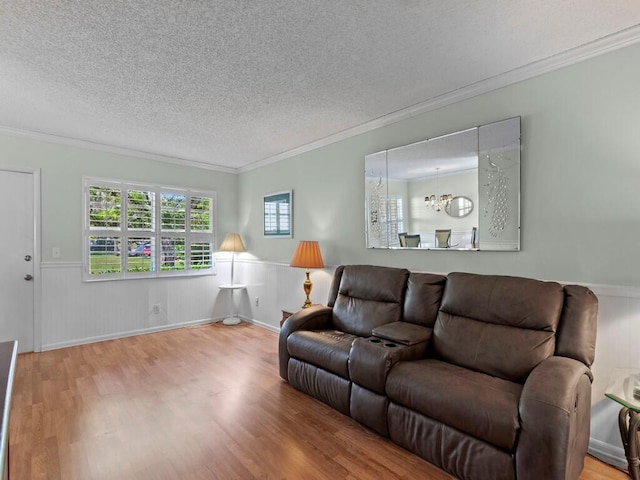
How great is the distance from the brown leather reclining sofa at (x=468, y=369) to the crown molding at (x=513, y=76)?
4.86ft

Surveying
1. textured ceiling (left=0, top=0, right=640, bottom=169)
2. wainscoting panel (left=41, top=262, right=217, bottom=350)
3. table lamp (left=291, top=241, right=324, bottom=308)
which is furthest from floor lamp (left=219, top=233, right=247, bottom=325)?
textured ceiling (left=0, top=0, right=640, bottom=169)

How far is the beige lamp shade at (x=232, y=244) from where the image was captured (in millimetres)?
5135

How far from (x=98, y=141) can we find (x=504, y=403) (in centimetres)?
489

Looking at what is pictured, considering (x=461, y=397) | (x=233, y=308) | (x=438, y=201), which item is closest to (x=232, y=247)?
(x=233, y=308)

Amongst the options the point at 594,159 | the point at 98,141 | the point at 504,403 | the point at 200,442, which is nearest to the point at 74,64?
the point at 98,141

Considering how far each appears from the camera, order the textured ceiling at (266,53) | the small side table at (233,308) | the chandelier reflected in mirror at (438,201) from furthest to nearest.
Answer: the small side table at (233,308) < the chandelier reflected in mirror at (438,201) < the textured ceiling at (266,53)

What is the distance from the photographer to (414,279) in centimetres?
278

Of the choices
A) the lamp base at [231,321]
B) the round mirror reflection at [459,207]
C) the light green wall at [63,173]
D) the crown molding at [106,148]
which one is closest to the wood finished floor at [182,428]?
the light green wall at [63,173]

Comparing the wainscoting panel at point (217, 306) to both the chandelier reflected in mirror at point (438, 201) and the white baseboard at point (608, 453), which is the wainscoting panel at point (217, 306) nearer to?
the white baseboard at point (608, 453)

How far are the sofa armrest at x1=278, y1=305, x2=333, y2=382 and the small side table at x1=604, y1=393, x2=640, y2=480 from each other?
2.04 meters

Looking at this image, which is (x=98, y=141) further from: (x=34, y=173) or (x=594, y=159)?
(x=594, y=159)

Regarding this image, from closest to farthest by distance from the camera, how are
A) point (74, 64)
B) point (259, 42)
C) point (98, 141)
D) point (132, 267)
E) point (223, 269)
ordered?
point (259, 42)
point (74, 64)
point (98, 141)
point (132, 267)
point (223, 269)

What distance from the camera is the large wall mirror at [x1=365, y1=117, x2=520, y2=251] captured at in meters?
2.51

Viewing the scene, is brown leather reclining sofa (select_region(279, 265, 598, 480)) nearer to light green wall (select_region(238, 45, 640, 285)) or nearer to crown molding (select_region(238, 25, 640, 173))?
light green wall (select_region(238, 45, 640, 285))
